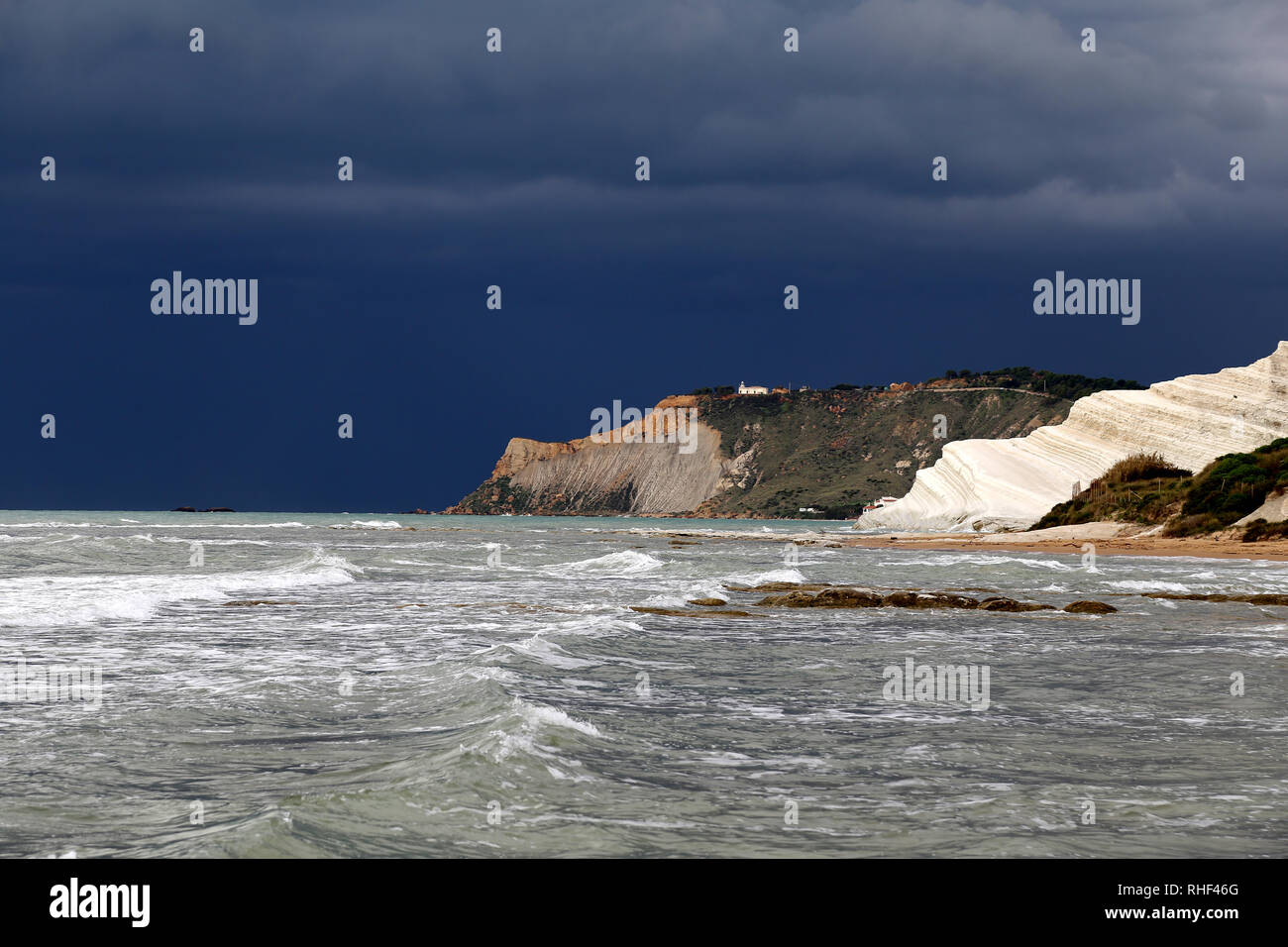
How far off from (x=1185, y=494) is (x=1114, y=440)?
1703 centimetres

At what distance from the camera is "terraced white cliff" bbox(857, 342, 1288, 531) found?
7925 centimetres

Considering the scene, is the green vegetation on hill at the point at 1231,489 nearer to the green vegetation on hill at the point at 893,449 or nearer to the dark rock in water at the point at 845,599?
the dark rock in water at the point at 845,599

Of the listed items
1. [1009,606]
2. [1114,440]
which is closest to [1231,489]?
[1114,440]

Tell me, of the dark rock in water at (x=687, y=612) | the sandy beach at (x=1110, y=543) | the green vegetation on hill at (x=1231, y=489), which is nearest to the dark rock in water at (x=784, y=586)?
the dark rock in water at (x=687, y=612)

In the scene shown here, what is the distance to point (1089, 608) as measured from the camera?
23641 mm

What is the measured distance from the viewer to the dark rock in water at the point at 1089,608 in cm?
2350

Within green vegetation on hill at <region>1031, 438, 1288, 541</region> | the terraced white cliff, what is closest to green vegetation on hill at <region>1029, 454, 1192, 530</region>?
green vegetation on hill at <region>1031, 438, 1288, 541</region>

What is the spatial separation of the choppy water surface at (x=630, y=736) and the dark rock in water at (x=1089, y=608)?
48.8 inches

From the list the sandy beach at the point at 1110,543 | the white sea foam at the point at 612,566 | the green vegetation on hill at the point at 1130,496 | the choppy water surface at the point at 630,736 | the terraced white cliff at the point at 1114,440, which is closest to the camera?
the choppy water surface at the point at 630,736
